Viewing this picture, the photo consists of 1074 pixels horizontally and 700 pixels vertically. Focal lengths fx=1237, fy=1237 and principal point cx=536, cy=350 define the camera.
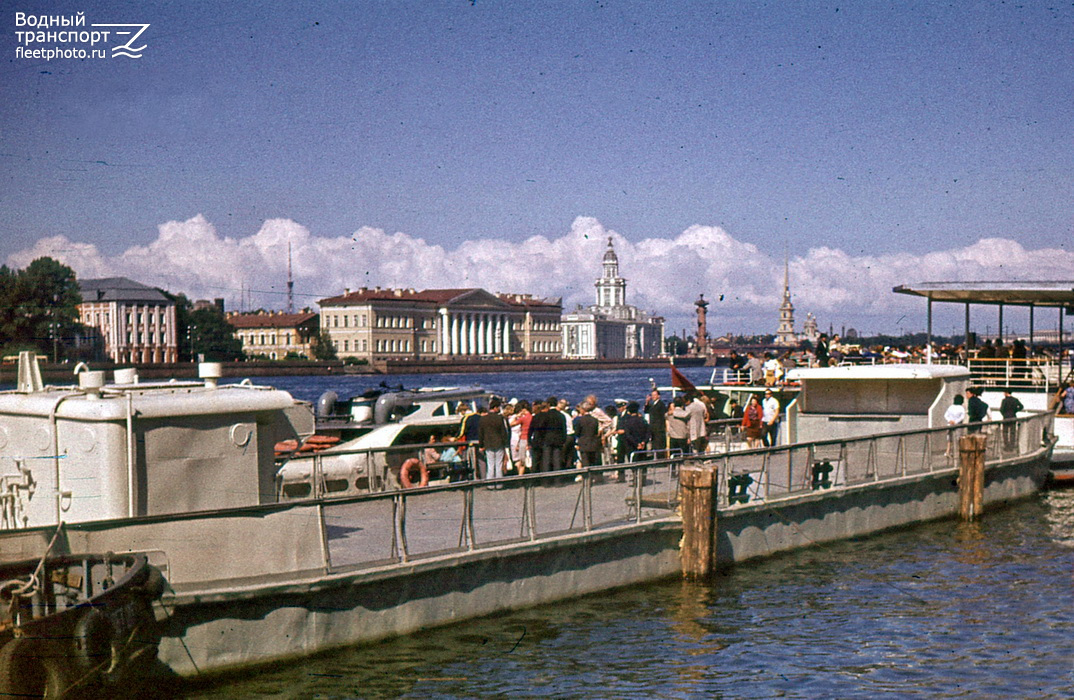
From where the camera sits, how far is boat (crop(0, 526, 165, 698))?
10672 mm

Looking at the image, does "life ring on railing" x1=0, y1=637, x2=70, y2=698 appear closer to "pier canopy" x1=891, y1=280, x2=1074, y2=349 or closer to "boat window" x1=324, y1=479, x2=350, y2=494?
"boat window" x1=324, y1=479, x2=350, y2=494

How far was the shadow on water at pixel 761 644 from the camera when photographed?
43.5 feet

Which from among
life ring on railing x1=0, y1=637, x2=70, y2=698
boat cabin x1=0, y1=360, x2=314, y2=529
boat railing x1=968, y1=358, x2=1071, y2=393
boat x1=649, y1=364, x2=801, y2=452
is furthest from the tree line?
life ring on railing x1=0, y1=637, x2=70, y2=698

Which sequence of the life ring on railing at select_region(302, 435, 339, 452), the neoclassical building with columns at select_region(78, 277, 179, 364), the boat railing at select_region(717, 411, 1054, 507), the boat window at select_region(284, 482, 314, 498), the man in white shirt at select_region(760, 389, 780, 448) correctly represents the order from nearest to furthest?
the boat window at select_region(284, 482, 314, 498) → the boat railing at select_region(717, 411, 1054, 507) → the life ring on railing at select_region(302, 435, 339, 452) → the man in white shirt at select_region(760, 389, 780, 448) → the neoclassical building with columns at select_region(78, 277, 179, 364)

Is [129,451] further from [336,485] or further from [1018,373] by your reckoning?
[1018,373]

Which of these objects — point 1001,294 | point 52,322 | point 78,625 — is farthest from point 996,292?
point 52,322

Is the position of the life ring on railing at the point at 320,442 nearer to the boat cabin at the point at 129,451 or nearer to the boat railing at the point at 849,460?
the boat railing at the point at 849,460

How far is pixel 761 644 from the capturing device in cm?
1525

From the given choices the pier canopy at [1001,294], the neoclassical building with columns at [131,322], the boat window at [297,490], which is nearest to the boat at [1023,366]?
the pier canopy at [1001,294]

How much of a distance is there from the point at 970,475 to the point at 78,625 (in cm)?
1827

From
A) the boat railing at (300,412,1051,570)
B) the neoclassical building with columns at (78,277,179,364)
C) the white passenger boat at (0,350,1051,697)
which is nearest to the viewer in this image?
the white passenger boat at (0,350,1051,697)

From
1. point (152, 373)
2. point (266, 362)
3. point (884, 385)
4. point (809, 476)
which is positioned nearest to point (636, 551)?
point (809, 476)

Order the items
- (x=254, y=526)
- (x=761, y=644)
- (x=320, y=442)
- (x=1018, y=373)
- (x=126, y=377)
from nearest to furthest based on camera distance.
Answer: (x=254, y=526), (x=126, y=377), (x=761, y=644), (x=320, y=442), (x=1018, y=373)

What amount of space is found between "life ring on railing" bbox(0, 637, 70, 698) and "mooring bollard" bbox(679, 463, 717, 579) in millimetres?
9143
